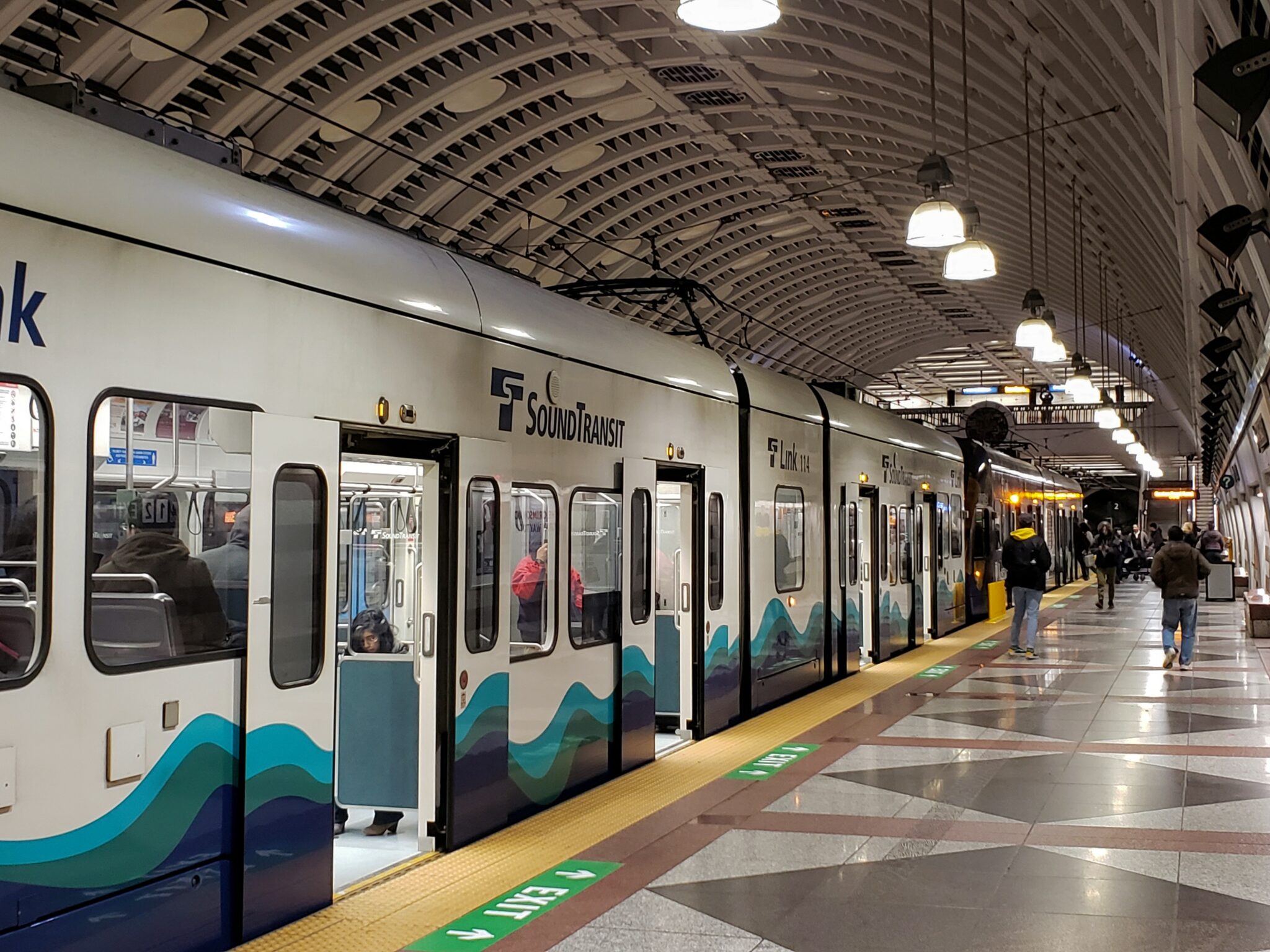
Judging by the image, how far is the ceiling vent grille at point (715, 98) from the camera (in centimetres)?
1786

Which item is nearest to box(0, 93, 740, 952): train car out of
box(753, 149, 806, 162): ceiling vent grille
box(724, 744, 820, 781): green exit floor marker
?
box(724, 744, 820, 781): green exit floor marker

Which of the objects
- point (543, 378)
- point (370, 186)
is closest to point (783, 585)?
point (543, 378)

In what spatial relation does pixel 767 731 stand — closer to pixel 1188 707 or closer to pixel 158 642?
pixel 1188 707

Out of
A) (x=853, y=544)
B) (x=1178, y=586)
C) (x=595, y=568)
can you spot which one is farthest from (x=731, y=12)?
(x=1178, y=586)

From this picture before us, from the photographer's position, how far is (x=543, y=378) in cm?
797

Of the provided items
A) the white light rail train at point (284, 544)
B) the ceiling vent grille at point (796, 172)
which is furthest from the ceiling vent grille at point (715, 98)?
the white light rail train at point (284, 544)

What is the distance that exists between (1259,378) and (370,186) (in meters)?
10.4

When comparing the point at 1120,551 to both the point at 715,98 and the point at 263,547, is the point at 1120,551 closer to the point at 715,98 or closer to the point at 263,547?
the point at 715,98

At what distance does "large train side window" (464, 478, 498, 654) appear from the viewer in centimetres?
711

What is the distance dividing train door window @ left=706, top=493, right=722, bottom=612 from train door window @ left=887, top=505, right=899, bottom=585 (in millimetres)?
6189

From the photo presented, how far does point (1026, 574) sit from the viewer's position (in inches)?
687

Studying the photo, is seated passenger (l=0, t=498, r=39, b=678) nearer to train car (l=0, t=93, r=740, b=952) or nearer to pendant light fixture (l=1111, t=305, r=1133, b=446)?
train car (l=0, t=93, r=740, b=952)

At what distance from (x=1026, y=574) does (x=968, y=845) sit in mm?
10742

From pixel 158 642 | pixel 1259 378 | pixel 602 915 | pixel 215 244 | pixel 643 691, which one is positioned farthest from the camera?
pixel 1259 378
